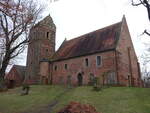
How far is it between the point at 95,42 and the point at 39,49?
47.0ft

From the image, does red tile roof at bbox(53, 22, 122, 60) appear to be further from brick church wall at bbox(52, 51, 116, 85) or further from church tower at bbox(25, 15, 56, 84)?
church tower at bbox(25, 15, 56, 84)

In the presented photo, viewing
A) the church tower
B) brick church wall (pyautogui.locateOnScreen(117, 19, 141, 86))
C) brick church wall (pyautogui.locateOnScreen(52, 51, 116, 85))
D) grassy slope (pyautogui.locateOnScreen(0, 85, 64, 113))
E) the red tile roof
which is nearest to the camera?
grassy slope (pyautogui.locateOnScreen(0, 85, 64, 113))

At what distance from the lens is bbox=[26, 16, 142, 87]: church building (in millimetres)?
25250

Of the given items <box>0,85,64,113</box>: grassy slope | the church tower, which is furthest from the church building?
→ <box>0,85,64,113</box>: grassy slope

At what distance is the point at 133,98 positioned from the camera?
14594 mm

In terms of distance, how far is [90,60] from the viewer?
91.7 ft

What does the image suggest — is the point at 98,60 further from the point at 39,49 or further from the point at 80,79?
the point at 39,49

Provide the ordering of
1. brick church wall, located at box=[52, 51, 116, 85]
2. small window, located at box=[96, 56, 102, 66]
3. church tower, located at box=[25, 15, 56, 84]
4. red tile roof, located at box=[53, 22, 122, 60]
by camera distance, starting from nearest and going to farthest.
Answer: brick church wall, located at box=[52, 51, 116, 85] < small window, located at box=[96, 56, 102, 66] < red tile roof, located at box=[53, 22, 122, 60] < church tower, located at box=[25, 15, 56, 84]

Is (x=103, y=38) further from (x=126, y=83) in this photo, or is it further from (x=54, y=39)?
(x=54, y=39)

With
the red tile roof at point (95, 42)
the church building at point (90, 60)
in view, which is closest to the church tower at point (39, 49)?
the church building at point (90, 60)

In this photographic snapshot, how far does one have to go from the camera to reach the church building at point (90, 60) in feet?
82.8

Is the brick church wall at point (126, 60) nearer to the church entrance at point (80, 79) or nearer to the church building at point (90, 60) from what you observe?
the church building at point (90, 60)

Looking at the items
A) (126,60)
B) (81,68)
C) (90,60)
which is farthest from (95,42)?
(126,60)

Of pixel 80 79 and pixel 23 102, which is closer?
pixel 23 102
